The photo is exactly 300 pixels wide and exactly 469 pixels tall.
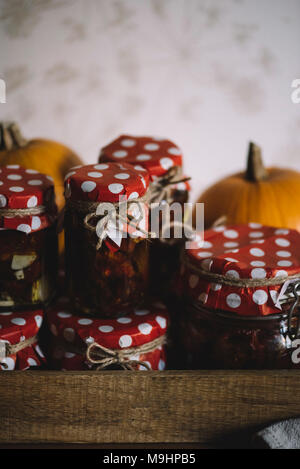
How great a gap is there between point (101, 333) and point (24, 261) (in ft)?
0.53

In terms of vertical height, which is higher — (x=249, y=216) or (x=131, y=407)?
(x=249, y=216)

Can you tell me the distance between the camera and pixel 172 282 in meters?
0.91

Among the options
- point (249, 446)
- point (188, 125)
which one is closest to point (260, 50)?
point (188, 125)

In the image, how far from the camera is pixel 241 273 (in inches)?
30.0

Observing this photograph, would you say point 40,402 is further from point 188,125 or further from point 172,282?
point 188,125

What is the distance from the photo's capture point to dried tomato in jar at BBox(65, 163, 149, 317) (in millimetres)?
756

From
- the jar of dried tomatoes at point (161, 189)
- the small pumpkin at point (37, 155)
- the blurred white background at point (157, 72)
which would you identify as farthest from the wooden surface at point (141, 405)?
the blurred white background at point (157, 72)

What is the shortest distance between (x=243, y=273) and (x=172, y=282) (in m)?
0.18

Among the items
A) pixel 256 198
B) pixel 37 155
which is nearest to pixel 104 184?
pixel 37 155

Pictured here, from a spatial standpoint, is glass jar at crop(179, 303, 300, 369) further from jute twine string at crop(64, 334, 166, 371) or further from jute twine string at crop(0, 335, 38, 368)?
jute twine string at crop(0, 335, 38, 368)

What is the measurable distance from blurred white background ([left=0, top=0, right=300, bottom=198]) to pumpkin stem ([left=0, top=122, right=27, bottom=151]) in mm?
372

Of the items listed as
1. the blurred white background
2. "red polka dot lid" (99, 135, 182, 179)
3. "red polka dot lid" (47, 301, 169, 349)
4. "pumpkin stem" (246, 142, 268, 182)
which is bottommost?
"red polka dot lid" (47, 301, 169, 349)

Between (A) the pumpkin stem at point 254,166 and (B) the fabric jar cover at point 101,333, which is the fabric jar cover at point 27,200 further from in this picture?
(A) the pumpkin stem at point 254,166

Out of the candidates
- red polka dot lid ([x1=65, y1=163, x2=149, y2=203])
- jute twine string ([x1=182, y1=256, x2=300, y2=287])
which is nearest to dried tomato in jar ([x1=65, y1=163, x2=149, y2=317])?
red polka dot lid ([x1=65, y1=163, x2=149, y2=203])
